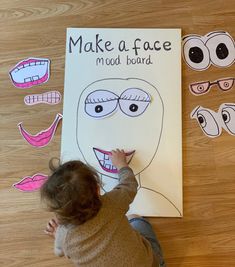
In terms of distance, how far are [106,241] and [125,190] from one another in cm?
13

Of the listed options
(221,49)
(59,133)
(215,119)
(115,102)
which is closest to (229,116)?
(215,119)

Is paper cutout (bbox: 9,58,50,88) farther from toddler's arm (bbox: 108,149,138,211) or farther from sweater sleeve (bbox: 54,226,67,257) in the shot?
sweater sleeve (bbox: 54,226,67,257)

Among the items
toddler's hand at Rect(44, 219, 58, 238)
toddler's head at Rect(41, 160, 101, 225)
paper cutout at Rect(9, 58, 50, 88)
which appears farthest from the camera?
paper cutout at Rect(9, 58, 50, 88)

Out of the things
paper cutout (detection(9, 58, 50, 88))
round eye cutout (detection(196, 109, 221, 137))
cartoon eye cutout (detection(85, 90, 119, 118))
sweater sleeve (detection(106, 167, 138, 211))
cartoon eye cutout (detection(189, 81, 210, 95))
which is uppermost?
paper cutout (detection(9, 58, 50, 88))

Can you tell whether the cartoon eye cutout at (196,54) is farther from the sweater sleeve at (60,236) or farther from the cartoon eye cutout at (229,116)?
the sweater sleeve at (60,236)

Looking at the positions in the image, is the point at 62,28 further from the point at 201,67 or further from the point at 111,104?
the point at 201,67

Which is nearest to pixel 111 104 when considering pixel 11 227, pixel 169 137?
pixel 169 137

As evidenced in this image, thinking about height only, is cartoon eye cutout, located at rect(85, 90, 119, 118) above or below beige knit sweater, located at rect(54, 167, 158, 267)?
above

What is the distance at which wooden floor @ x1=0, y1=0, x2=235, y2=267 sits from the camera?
2.90 ft

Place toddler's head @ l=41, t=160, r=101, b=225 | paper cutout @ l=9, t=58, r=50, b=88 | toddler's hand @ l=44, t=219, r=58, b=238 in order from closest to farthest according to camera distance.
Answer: toddler's head @ l=41, t=160, r=101, b=225, toddler's hand @ l=44, t=219, r=58, b=238, paper cutout @ l=9, t=58, r=50, b=88

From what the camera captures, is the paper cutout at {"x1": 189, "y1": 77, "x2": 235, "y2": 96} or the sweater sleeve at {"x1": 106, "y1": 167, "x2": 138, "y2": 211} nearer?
the sweater sleeve at {"x1": 106, "y1": 167, "x2": 138, "y2": 211}

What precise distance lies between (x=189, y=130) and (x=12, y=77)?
1.50ft

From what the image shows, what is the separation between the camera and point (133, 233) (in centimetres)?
74

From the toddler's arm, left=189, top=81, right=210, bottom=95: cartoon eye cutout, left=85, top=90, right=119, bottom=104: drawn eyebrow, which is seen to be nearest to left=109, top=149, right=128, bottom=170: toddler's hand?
the toddler's arm
